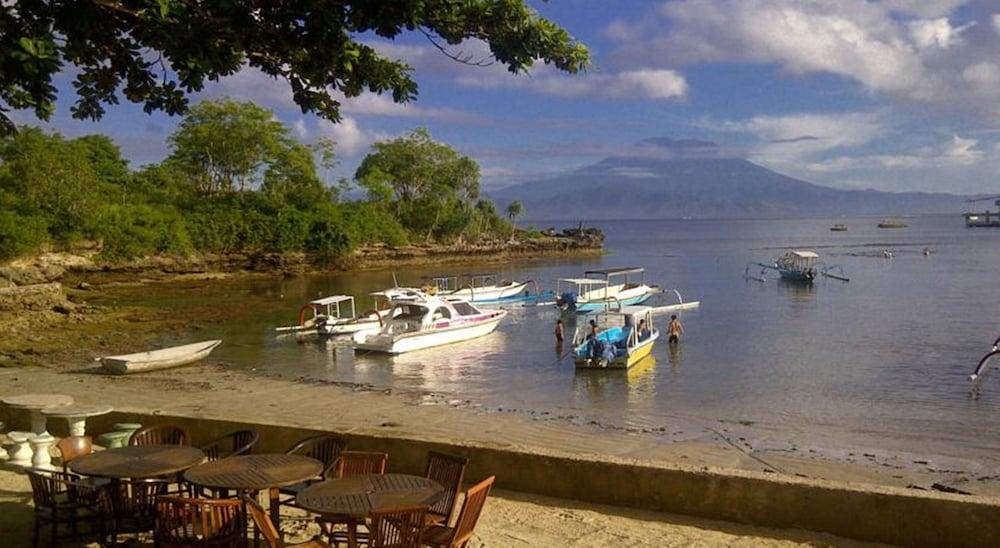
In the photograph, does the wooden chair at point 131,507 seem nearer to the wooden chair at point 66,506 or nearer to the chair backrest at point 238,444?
the wooden chair at point 66,506

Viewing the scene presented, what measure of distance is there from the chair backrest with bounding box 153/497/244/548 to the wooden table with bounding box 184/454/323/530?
208 mm

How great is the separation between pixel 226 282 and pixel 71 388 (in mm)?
42472

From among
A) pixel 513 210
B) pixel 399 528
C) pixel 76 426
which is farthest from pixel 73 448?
pixel 513 210

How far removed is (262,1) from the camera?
19.9ft

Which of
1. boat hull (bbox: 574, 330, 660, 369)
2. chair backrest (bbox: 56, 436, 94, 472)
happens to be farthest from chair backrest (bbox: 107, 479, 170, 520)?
boat hull (bbox: 574, 330, 660, 369)

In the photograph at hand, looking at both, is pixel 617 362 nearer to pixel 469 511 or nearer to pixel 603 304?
pixel 603 304

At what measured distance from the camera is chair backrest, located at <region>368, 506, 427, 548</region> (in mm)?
5512

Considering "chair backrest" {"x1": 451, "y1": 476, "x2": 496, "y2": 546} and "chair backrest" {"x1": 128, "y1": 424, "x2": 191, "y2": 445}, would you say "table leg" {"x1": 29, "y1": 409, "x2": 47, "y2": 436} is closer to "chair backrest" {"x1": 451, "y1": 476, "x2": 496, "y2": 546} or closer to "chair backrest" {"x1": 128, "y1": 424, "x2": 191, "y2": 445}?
"chair backrest" {"x1": 128, "y1": 424, "x2": 191, "y2": 445}

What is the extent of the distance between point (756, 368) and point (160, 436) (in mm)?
22484

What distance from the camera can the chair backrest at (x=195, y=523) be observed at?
579cm

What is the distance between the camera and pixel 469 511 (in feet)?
18.7

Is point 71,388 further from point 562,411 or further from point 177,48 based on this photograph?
point 177,48

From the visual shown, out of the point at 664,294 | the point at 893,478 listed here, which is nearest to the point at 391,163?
the point at 664,294

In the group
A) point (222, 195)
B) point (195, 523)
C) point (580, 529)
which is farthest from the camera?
point (222, 195)
